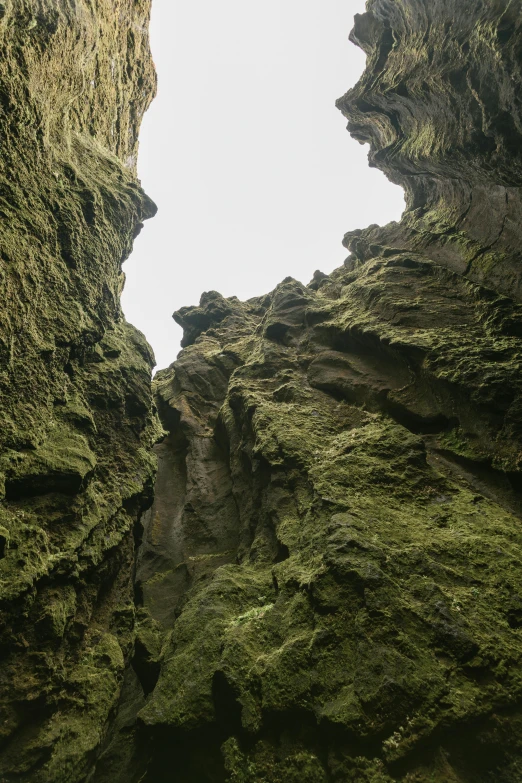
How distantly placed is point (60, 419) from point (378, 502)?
25.3ft

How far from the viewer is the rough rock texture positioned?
709cm

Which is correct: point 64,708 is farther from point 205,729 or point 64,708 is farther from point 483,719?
point 483,719

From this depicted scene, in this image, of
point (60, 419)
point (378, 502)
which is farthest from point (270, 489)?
point (60, 419)

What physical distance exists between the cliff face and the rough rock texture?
58.3 inches

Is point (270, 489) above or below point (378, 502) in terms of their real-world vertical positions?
above

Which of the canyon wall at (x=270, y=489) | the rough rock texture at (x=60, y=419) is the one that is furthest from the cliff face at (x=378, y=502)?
the rough rock texture at (x=60, y=419)

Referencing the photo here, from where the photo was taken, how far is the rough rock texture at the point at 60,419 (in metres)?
7.09

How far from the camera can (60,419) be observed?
9953 millimetres

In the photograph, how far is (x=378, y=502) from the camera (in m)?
9.94

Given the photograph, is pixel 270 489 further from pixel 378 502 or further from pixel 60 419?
pixel 60 419

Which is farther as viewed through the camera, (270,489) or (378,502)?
(270,489)

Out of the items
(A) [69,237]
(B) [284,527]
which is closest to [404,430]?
(B) [284,527]

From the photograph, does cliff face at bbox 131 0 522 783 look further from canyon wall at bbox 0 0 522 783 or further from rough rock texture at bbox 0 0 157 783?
rough rock texture at bbox 0 0 157 783

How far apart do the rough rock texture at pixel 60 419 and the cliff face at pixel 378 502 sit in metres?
1.48
